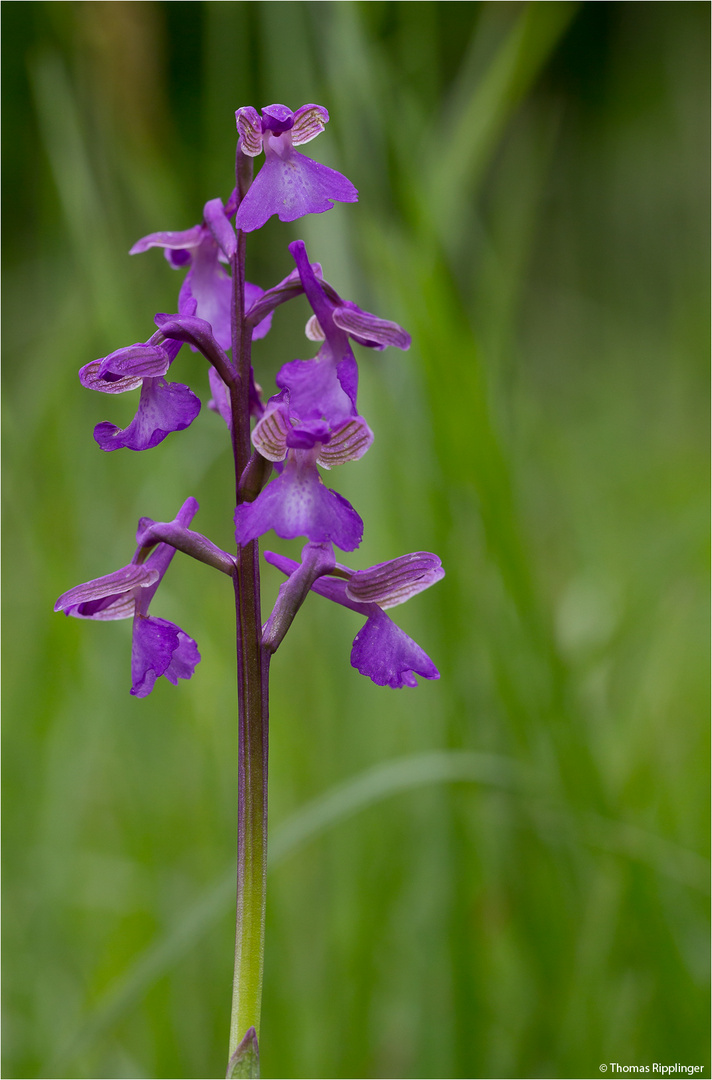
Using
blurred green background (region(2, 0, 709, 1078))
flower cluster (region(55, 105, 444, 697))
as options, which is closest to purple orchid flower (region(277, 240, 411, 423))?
flower cluster (region(55, 105, 444, 697))

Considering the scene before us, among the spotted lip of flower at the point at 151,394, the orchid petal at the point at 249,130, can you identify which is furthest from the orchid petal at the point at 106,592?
the orchid petal at the point at 249,130

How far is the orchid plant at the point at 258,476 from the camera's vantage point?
2.11 ft

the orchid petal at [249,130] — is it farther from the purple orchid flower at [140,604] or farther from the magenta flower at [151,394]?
the purple orchid flower at [140,604]

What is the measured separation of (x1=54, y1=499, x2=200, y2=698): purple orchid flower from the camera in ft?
2.32

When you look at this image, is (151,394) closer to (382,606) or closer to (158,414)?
(158,414)

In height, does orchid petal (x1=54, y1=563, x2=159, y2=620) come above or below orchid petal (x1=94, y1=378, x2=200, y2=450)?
below

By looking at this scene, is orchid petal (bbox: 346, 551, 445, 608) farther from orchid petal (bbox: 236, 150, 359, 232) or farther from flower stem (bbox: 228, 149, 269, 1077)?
orchid petal (bbox: 236, 150, 359, 232)

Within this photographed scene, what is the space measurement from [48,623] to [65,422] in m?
0.40

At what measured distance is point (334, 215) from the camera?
4.89 ft

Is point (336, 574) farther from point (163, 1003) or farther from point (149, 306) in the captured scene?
point (149, 306)

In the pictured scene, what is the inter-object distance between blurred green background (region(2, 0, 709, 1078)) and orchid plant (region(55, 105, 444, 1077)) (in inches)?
14.8

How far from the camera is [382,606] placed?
762 mm

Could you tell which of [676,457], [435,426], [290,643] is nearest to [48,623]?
[435,426]

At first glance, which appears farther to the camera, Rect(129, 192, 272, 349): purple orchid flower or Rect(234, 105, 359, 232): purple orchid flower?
Rect(129, 192, 272, 349): purple orchid flower
